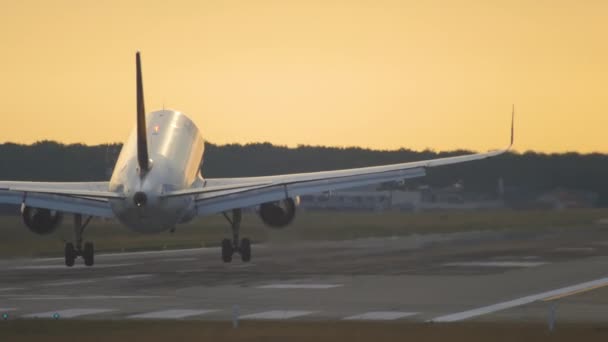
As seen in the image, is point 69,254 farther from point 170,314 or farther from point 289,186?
point 170,314

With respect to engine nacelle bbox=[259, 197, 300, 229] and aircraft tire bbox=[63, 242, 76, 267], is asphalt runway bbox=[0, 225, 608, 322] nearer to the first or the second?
aircraft tire bbox=[63, 242, 76, 267]

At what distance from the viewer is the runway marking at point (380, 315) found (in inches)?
1538

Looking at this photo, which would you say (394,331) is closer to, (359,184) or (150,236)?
(359,184)

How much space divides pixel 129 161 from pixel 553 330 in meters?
28.4

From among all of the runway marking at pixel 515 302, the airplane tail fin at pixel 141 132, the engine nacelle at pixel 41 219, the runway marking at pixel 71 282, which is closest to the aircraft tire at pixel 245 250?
the engine nacelle at pixel 41 219

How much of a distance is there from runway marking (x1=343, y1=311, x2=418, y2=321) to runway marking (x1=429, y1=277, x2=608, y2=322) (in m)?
1.24

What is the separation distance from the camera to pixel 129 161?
194ft

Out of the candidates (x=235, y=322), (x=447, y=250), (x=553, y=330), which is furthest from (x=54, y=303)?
(x=447, y=250)

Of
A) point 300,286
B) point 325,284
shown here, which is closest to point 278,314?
point 300,286

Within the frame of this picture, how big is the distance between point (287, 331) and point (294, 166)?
120341 millimetres

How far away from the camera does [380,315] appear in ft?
131

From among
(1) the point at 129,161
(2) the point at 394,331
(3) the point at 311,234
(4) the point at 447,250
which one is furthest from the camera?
(3) the point at 311,234

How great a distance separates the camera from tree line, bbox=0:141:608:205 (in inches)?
5310

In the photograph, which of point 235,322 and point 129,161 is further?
point 129,161
